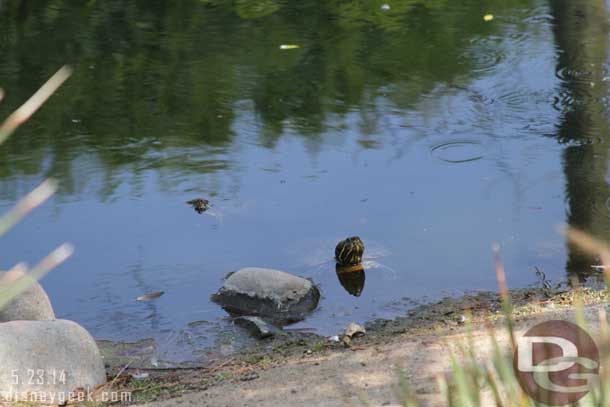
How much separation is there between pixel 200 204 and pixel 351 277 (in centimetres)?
130

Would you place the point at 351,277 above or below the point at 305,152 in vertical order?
below

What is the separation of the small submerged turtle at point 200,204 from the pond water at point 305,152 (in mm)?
68

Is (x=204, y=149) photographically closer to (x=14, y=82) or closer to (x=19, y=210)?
(x=14, y=82)

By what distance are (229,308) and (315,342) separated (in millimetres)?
651

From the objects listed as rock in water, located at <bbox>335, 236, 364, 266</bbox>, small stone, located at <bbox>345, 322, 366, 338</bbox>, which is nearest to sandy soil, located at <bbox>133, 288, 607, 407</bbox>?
small stone, located at <bbox>345, 322, 366, 338</bbox>

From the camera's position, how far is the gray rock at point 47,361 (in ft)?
13.7

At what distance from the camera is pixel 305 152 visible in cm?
720

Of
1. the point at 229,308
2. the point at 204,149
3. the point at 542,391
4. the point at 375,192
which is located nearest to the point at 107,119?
the point at 204,149

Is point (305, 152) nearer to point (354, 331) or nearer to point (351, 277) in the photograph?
point (351, 277)

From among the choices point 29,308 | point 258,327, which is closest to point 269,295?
point 258,327

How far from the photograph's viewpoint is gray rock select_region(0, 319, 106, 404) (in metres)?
4.18

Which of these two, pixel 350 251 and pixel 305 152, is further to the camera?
→ pixel 305 152

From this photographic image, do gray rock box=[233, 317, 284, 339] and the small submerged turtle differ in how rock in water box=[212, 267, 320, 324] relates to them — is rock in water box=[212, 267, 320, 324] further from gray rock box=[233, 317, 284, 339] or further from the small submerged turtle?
the small submerged turtle

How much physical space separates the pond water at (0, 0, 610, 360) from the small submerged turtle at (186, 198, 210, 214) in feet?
0.22
